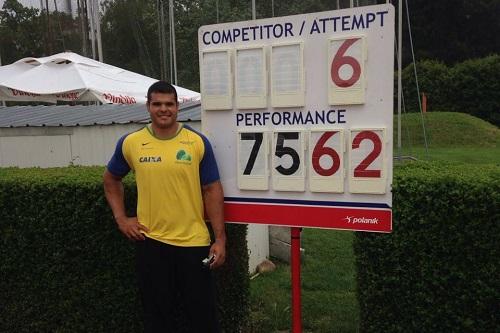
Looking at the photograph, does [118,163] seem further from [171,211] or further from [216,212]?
[216,212]

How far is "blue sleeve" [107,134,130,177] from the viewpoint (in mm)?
2986

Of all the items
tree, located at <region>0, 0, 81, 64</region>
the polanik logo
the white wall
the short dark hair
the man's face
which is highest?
tree, located at <region>0, 0, 81, 64</region>

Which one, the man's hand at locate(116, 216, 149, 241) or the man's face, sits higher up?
the man's face

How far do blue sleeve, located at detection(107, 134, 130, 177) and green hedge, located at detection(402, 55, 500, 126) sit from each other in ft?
77.6

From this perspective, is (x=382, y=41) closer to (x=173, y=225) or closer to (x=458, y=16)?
(x=173, y=225)

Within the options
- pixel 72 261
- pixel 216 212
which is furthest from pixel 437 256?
pixel 72 261

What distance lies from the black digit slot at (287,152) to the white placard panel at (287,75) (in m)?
0.17

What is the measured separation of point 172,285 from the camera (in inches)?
118

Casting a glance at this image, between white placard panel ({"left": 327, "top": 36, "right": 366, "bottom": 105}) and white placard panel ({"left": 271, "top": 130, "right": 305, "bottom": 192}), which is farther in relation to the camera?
white placard panel ({"left": 271, "top": 130, "right": 305, "bottom": 192})

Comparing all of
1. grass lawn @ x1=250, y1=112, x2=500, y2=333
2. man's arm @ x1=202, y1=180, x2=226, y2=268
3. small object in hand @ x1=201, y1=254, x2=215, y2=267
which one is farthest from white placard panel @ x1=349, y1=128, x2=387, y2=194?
grass lawn @ x1=250, y1=112, x2=500, y2=333

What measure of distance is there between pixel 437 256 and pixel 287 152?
106 centimetres

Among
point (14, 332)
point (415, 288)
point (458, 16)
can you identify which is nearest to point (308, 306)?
point (415, 288)

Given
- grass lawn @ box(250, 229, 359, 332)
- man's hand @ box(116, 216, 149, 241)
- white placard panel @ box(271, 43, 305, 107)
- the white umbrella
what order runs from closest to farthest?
white placard panel @ box(271, 43, 305, 107) < man's hand @ box(116, 216, 149, 241) < grass lawn @ box(250, 229, 359, 332) < the white umbrella

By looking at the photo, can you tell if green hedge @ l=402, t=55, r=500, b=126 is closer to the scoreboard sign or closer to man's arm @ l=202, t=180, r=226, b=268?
the scoreboard sign
